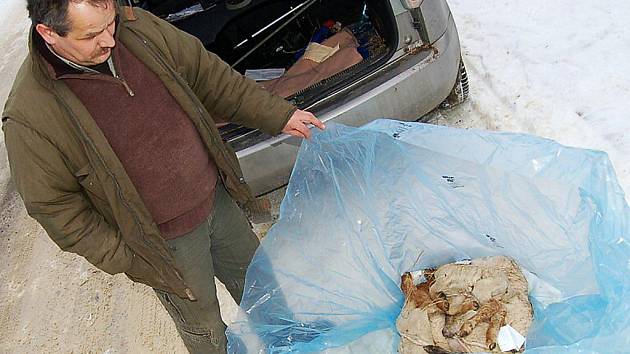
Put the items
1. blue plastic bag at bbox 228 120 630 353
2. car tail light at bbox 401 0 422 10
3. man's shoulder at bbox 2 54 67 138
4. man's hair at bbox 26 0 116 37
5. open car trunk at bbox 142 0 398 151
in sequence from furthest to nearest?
1. open car trunk at bbox 142 0 398 151
2. car tail light at bbox 401 0 422 10
3. blue plastic bag at bbox 228 120 630 353
4. man's shoulder at bbox 2 54 67 138
5. man's hair at bbox 26 0 116 37

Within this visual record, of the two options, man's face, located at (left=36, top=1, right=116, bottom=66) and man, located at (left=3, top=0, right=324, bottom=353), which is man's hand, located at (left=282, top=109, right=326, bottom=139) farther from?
man's face, located at (left=36, top=1, right=116, bottom=66)

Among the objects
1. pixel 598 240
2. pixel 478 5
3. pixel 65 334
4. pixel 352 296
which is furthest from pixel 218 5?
pixel 598 240

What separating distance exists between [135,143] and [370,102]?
97cm

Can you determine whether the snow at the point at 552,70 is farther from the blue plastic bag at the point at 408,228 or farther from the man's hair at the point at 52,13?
the man's hair at the point at 52,13

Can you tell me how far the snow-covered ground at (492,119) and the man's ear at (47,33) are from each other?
4.55 ft

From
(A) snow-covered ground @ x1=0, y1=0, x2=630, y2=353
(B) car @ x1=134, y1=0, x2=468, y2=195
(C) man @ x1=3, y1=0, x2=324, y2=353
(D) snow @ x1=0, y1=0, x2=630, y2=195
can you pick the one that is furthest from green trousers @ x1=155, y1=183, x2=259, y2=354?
(D) snow @ x1=0, y1=0, x2=630, y2=195

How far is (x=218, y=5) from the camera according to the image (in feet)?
11.0

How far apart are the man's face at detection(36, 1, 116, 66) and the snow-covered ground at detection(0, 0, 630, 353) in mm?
1337

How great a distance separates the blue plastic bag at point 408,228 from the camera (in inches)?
68.7

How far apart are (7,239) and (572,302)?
262 centimetres

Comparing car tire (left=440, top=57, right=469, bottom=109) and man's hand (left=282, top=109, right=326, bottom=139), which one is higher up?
man's hand (left=282, top=109, right=326, bottom=139)

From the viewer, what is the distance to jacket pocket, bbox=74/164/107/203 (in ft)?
4.70

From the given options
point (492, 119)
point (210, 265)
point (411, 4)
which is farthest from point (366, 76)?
point (210, 265)

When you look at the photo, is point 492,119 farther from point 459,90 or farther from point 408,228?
point 408,228
